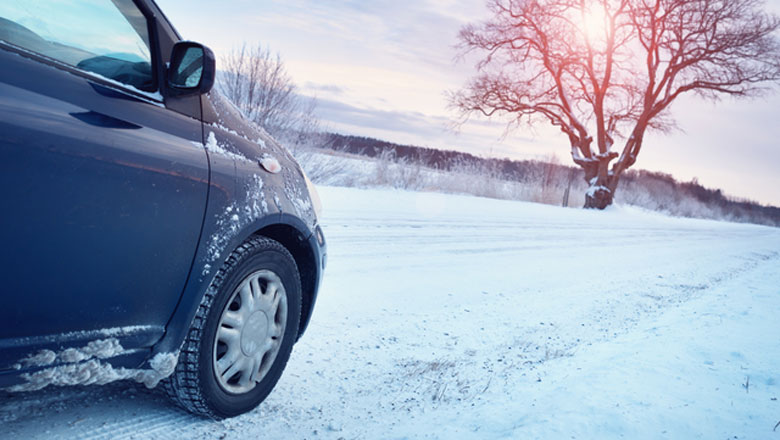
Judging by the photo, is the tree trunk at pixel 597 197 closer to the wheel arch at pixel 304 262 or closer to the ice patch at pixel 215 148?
the wheel arch at pixel 304 262

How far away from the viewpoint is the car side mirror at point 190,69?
1959 millimetres

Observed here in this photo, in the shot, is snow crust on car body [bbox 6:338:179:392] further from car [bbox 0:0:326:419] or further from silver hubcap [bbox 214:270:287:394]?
silver hubcap [bbox 214:270:287:394]

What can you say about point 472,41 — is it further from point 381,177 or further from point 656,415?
point 656,415

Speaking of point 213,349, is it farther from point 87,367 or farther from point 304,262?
point 304,262

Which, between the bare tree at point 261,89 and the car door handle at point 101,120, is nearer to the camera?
the car door handle at point 101,120

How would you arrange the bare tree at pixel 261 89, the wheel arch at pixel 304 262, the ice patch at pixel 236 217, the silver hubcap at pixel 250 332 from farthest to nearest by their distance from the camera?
1. the bare tree at pixel 261 89
2. the wheel arch at pixel 304 262
3. the silver hubcap at pixel 250 332
4. the ice patch at pixel 236 217

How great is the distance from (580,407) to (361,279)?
303 cm

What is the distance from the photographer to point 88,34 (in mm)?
1888

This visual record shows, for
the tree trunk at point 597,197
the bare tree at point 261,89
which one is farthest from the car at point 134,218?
the tree trunk at point 597,197

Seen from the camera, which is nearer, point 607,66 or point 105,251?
point 105,251

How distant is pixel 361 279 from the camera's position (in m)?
5.34

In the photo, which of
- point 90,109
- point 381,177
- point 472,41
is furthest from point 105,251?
point 472,41

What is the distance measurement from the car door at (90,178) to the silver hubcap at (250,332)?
0.34 metres

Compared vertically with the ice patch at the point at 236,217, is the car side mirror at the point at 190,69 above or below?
above
